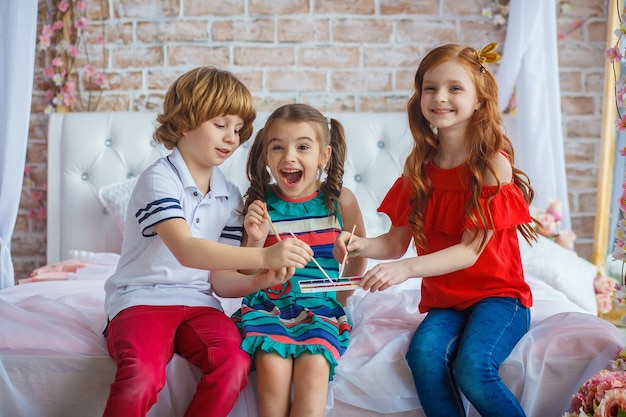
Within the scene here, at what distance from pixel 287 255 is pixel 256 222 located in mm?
205

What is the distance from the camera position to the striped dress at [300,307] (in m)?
1.55

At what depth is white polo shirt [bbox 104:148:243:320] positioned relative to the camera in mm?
1632

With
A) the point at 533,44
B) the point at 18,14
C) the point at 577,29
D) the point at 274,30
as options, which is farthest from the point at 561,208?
the point at 18,14

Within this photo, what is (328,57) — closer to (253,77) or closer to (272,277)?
(253,77)

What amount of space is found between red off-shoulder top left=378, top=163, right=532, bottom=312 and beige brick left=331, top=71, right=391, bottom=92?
4.67ft

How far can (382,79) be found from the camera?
314 cm

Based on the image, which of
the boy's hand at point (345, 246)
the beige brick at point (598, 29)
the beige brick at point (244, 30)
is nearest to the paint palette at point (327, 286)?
the boy's hand at point (345, 246)

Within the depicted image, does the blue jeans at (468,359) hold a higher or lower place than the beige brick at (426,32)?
lower

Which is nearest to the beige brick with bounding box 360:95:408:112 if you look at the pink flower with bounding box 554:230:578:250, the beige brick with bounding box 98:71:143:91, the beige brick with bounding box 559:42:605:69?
the beige brick with bounding box 559:42:605:69

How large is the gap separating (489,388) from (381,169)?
1.53 meters

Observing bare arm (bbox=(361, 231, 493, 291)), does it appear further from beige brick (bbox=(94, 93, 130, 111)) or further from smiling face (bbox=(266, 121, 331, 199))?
beige brick (bbox=(94, 93, 130, 111))

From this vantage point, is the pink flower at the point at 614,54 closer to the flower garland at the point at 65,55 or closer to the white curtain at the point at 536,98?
the white curtain at the point at 536,98

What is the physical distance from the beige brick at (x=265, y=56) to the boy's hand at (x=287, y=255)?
5.76 ft

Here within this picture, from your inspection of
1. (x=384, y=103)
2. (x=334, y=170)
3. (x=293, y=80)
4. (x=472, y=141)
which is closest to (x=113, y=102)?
(x=293, y=80)
